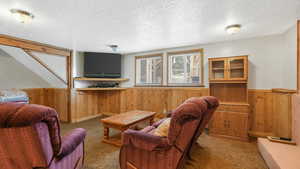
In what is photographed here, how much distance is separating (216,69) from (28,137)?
3328mm

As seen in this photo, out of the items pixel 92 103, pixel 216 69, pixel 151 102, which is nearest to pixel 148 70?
pixel 151 102

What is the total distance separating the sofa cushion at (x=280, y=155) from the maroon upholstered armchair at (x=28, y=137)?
2.37 metres

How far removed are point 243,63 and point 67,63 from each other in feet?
15.3

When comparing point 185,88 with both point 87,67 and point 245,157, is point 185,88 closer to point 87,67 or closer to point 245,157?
point 245,157

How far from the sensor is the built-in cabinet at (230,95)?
8.91ft

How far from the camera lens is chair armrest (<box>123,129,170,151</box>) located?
1381 millimetres

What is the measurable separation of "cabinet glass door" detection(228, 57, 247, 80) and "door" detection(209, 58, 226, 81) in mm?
163

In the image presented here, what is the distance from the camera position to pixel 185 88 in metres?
3.62

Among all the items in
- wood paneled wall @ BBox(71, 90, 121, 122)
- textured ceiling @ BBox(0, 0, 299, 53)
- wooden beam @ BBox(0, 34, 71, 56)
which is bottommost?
wood paneled wall @ BBox(71, 90, 121, 122)

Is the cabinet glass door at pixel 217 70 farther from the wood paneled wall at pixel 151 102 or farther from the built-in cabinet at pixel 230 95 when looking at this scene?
the wood paneled wall at pixel 151 102

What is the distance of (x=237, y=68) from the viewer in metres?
2.96

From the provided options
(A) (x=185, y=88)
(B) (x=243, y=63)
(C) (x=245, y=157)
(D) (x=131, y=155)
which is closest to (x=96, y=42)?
(A) (x=185, y=88)

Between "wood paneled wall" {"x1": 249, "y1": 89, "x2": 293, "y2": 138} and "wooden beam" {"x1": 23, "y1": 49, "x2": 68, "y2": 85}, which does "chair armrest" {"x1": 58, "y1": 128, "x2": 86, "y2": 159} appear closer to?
"wooden beam" {"x1": 23, "y1": 49, "x2": 68, "y2": 85}

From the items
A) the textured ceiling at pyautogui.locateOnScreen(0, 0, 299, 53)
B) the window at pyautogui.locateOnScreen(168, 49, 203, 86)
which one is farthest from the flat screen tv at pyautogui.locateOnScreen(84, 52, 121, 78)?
the window at pyautogui.locateOnScreen(168, 49, 203, 86)
